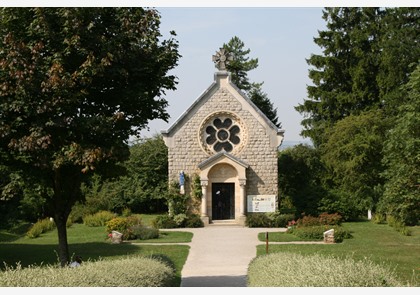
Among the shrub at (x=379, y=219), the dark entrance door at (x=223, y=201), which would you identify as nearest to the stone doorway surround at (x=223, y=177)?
the dark entrance door at (x=223, y=201)

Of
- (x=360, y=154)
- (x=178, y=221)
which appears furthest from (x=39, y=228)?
(x=360, y=154)

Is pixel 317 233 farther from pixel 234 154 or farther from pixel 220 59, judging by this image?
pixel 220 59

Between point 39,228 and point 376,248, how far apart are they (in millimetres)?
16644

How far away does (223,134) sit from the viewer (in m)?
34.1

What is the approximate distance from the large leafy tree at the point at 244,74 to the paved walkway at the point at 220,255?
23040 millimetres

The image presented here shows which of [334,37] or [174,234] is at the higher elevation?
[334,37]

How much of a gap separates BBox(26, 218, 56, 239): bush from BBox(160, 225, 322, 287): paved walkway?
7.33 m

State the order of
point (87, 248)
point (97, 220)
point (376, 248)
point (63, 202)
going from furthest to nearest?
point (97, 220), point (87, 248), point (376, 248), point (63, 202)

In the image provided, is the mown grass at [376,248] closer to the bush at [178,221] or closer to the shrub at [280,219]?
the shrub at [280,219]

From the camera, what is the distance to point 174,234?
28.7m

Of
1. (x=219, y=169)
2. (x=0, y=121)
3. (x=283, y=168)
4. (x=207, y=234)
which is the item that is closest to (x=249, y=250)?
(x=207, y=234)

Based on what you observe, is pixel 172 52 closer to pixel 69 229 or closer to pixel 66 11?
pixel 66 11

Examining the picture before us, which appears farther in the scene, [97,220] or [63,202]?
[97,220]

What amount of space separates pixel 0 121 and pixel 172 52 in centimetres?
422
